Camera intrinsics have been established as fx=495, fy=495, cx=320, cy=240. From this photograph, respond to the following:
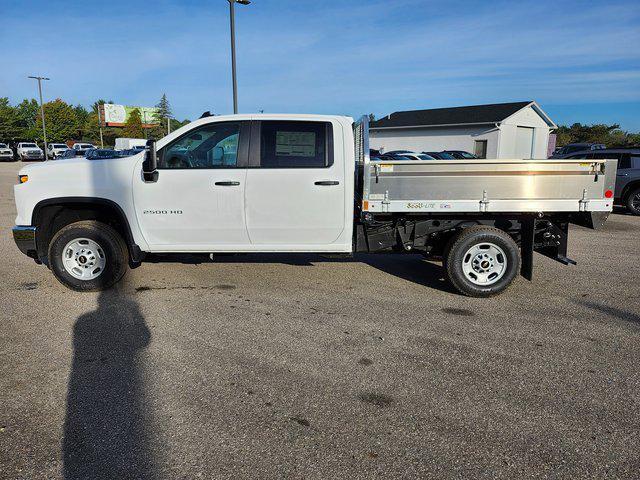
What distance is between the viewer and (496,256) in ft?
19.0

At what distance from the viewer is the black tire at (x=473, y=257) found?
5680mm

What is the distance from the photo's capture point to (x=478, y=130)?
39.2 meters

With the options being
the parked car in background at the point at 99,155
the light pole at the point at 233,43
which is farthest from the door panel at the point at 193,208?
the light pole at the point at 233,43

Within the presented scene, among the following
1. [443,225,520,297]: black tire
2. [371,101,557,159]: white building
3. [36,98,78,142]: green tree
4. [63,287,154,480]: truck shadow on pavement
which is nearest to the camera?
[63,287,154,480]: truck shadow on pavement

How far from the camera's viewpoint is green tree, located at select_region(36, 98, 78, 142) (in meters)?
75.9

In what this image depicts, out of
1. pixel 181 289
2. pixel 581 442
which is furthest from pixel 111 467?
pixel 181 289

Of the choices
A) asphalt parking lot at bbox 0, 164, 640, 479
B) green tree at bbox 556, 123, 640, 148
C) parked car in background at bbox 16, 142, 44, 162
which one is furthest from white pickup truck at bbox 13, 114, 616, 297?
green tree at bbox 556, 123, 640, 148

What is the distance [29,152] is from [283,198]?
4836 centimetres

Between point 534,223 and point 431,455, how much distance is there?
12.2ft

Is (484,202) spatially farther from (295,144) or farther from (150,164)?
(150,164)

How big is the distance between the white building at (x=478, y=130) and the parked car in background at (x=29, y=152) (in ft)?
102

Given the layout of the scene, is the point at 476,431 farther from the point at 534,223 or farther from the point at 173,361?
the point at 534,223

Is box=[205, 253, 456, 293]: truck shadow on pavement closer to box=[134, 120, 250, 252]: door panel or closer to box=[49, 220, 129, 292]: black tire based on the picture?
box=[134, 120, 250, 252]: door panel

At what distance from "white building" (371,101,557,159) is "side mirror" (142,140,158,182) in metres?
32.4
